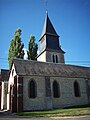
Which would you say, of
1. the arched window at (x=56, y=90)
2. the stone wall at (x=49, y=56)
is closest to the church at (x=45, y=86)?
the arched window at (x=56, y=90)

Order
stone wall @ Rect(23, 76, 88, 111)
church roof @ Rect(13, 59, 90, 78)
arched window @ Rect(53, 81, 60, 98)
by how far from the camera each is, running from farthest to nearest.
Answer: arched window @ Rect(53, 81, 60, 98) < church roof @ Rect(13, 59, 90, 78) < stone wall @ Rect(23, 76, 88, 111)

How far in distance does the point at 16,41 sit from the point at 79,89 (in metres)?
19.8

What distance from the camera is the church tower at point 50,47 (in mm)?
36938

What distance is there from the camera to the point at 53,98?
25672 millimetres

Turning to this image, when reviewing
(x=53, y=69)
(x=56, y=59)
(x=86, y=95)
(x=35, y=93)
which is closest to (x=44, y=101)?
(x=35, y=93)

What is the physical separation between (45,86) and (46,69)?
348 cm

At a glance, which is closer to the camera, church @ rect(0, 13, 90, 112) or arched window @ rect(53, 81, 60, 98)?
church @ rect(0, 13, 90, 112)

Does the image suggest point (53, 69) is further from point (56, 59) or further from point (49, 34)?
point (49, 34)

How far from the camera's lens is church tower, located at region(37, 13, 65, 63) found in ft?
121

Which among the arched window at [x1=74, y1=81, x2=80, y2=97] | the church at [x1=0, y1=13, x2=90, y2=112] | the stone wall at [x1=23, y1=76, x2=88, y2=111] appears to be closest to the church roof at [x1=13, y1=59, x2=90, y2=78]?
the church at [x1=0, y1=13, x2=90, y2=112]

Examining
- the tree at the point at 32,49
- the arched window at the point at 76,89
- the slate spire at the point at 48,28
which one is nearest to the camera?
the arched window at the point at 76,89

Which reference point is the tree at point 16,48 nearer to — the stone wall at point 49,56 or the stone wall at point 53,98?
the stone wall at point 49,56

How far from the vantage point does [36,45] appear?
43656 mm

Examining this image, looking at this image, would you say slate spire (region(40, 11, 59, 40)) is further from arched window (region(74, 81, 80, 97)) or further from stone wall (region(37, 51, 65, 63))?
arched window (region(74, 81, 80, 97))
